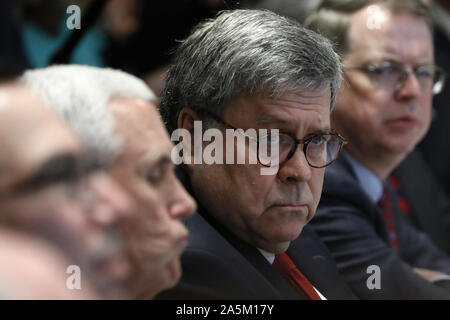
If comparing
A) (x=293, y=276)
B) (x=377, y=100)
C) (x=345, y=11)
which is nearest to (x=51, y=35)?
(x=345, y=11)

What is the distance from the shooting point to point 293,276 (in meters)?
1.26

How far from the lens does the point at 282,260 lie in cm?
127

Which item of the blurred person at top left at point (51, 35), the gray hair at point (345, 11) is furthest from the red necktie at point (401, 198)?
the blurred person at top left at point (51, 35)

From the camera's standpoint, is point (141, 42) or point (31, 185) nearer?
point (31, 185)

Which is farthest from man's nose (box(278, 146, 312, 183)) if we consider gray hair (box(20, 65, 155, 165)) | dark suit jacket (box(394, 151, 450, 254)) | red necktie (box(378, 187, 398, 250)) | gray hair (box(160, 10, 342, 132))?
dark suit jacket (box(394, 151, 450, 254))

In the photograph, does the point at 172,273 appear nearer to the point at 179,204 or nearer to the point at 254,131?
the point at 179,204

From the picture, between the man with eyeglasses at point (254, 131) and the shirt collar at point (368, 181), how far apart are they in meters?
0.51

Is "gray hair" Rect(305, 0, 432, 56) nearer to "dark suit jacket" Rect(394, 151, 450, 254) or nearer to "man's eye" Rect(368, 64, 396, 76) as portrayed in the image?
"man's eye" Rect(368, 64, 396, 76)

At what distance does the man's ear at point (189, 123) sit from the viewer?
3.96 ft

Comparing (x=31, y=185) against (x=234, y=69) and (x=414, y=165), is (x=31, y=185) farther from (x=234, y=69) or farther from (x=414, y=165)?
(x=414, y=165)

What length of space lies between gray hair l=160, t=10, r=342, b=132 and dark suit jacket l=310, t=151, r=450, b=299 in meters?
0.31
